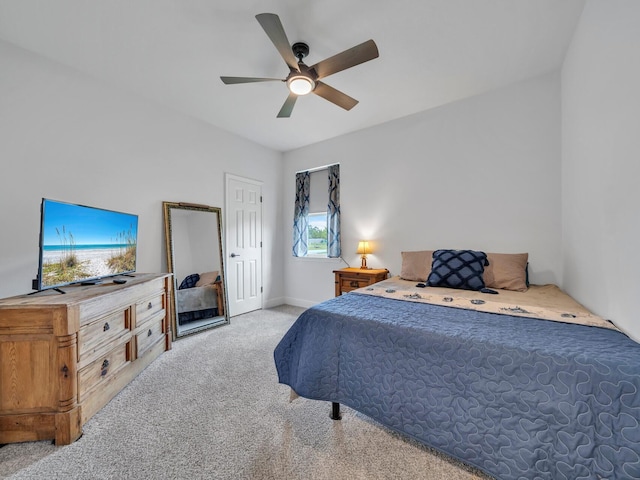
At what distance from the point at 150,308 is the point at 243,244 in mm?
1724

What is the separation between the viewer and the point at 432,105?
3.13 metres

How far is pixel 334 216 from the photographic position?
4031mm

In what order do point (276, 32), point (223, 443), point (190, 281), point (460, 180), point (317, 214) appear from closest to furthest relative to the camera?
1. point (223, 443)
2. point (276, 32)
3. point (460, 180)
4. point (190, 281)
5. point (317, 214)

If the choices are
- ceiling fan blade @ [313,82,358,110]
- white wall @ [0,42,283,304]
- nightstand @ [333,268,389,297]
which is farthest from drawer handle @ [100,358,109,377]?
ceiling fan blade @ [313,82,358,110]

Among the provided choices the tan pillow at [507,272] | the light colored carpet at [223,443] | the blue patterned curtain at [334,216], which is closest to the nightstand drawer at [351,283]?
the blue patterned curtain at [334,216]

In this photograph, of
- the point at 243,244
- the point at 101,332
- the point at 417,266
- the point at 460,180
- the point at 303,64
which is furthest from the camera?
the point at 243,244

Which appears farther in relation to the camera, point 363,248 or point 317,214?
point 317,214

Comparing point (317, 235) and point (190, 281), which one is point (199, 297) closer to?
point (190, 281)

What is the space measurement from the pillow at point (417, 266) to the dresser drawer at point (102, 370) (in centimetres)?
269

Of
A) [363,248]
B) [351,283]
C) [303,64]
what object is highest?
[303,64]

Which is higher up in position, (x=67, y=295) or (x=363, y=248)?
(x=363, y=248)

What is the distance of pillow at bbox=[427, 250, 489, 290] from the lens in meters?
2.40

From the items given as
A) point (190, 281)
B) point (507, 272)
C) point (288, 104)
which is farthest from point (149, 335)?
point (507, 272)

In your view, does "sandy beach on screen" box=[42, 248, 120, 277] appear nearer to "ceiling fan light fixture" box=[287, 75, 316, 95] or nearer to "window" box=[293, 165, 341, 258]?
"ceiling fan light fixture" box=[287, 75, 316, 95]
